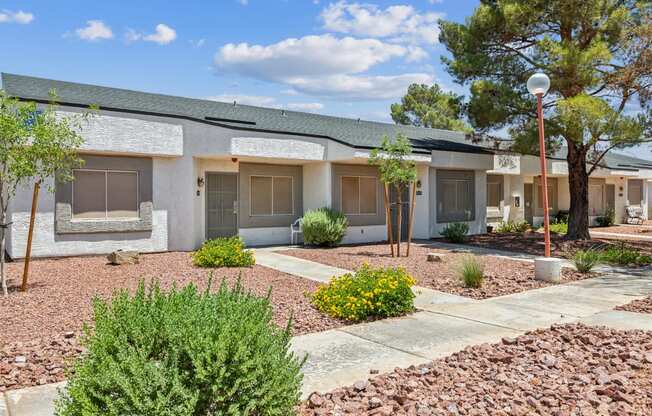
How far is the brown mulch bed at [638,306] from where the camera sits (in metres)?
7.13

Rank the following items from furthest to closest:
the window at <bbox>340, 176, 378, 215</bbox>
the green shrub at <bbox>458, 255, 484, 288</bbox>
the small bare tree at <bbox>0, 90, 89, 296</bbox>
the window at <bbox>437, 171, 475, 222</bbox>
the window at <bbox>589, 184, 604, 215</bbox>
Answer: the window at <bbox>589, 184, 604, 215</bbox> < the window at <bbox>437, 171, 475, 222</bbox> < the window at <bbox>340, 176, 378, 215</bbox> < the green shrub at <bbox>458, 255, 484, 288</bbox> < the small bare tree at <bbox>0, 90, 89, 296</bbox>

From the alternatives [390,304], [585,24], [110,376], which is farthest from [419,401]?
[585,24]

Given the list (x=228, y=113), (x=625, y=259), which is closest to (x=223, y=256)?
(x=228, y=113)

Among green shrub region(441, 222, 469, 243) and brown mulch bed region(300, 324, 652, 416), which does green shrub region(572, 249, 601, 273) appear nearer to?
brown mulch bed region(300, 324, 652, 416)

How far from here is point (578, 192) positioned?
690 inches

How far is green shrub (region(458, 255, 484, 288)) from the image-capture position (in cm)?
904

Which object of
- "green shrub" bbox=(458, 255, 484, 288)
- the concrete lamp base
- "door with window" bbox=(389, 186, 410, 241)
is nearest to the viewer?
"green shrub" bbox=(458, 255, 484, 288)

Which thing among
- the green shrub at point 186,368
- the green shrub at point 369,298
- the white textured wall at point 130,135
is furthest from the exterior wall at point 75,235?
the green shrub at point 186,368

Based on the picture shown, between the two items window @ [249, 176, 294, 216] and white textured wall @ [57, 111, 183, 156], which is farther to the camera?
window @ [249, 176, 294, 216]

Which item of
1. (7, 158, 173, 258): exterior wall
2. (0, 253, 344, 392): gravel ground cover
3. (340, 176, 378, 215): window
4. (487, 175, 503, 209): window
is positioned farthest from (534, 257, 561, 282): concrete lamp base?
(487, 175, 503, 209): window

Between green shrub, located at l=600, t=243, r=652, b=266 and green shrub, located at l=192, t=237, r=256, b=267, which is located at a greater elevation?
green shrub, located at l=192, t=237, r=256, b=267

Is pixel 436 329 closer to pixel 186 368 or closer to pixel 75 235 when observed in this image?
pixel 186 368

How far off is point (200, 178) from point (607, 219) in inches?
937

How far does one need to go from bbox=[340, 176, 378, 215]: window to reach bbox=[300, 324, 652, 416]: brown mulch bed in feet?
40.8
